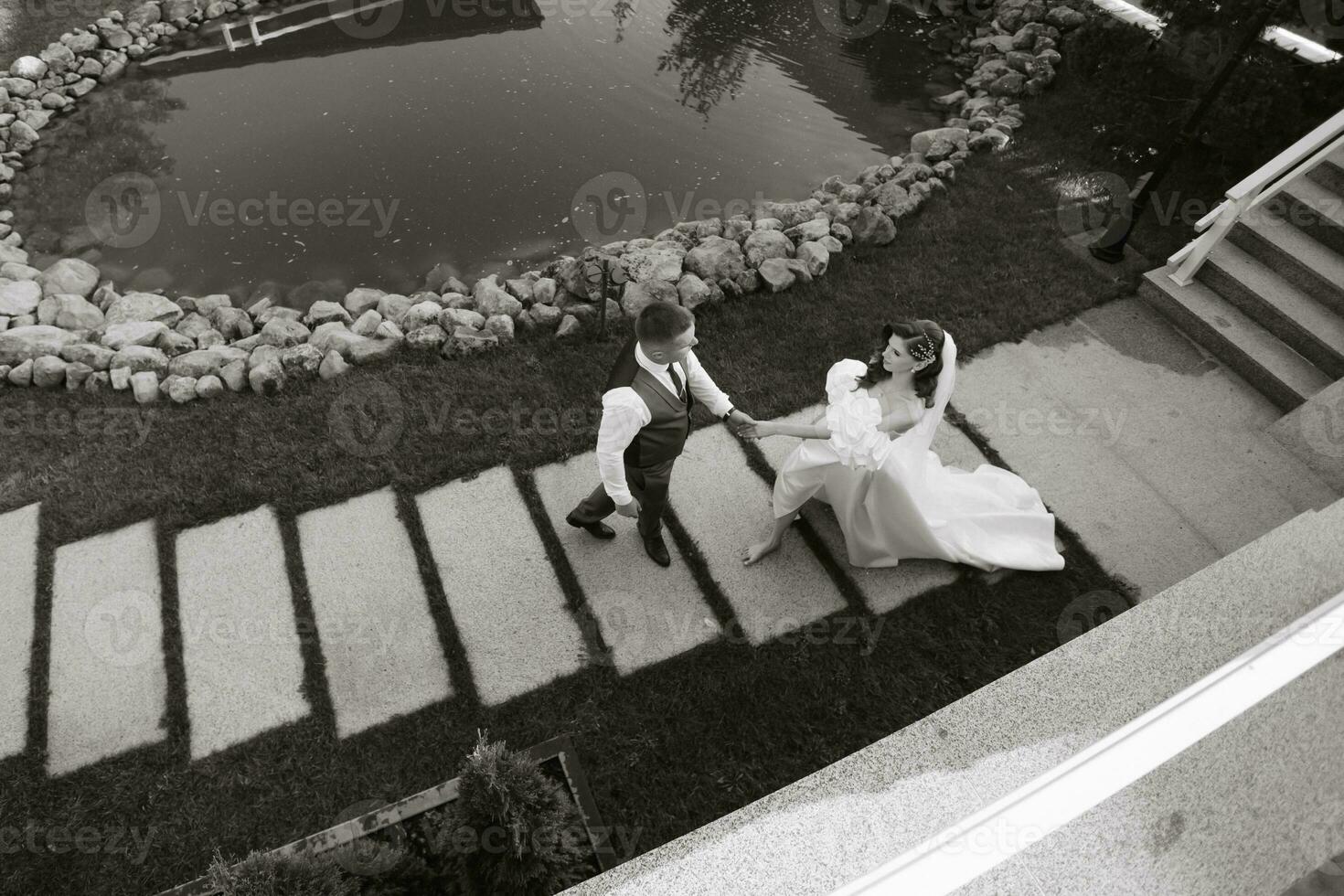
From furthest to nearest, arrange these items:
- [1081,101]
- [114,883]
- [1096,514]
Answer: [1081,101] < [1096,514] < [114,883]

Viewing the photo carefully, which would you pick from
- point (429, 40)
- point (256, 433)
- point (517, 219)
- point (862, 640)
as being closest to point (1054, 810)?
point (862, 640)

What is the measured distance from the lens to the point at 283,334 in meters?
5.27

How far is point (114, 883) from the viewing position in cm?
321

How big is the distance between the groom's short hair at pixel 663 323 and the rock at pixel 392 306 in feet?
10.2

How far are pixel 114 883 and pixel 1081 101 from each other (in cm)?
912

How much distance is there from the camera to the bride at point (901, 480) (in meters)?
3.48

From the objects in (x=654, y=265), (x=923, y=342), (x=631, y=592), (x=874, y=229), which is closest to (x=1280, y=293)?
(x=874, y=229)

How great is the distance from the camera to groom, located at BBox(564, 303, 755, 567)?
3121 mm

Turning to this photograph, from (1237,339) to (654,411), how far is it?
4434mm

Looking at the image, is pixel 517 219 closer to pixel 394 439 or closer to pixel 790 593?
pixel 394 439

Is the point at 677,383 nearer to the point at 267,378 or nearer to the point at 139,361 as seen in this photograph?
the point at 267,378

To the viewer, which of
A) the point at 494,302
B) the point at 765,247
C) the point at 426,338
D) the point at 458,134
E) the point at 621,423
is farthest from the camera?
the point at 458,134

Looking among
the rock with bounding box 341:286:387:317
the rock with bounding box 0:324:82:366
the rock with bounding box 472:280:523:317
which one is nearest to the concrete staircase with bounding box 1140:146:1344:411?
the rock with bounding box 472:280:523:317

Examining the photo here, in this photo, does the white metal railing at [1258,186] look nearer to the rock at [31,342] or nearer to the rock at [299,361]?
the rock at [299,361]
